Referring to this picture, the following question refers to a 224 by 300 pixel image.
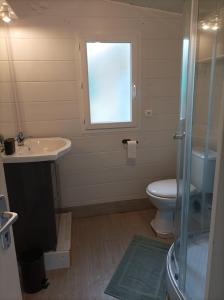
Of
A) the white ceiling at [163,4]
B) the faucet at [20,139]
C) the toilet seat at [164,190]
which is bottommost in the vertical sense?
the toilet seat at [164,190]

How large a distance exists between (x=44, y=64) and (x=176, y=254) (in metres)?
2.04

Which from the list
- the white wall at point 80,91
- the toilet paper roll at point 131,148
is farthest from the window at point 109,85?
the toilet paper roll at point 131,148

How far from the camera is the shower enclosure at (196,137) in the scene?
129 centimetres

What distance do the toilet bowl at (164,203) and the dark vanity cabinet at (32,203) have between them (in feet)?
3.16

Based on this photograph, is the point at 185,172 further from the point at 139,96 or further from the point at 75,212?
the point at 75,212

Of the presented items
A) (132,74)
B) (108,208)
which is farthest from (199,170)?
(108,208)

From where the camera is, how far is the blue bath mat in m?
1.71

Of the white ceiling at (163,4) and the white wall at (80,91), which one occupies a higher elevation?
the white ceiling at (163,4)

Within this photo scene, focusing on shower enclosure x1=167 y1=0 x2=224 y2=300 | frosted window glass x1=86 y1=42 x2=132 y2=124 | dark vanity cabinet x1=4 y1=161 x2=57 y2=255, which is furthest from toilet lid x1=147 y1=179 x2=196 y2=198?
dark vanity cabinet x1=4 y1=161 x2=57 y2=255

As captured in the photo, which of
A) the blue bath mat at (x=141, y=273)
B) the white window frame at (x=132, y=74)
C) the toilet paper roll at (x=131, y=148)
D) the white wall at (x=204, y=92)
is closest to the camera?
the white wall at (x=204, y=92)

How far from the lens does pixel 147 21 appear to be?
2416 mm

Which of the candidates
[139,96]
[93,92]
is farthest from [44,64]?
[139,96]

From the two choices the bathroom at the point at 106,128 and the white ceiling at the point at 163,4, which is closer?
the bathroom at the point at 106,128

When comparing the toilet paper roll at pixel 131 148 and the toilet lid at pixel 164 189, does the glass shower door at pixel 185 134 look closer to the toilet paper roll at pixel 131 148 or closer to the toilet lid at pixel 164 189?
the toilet lid at pixel 164 189
